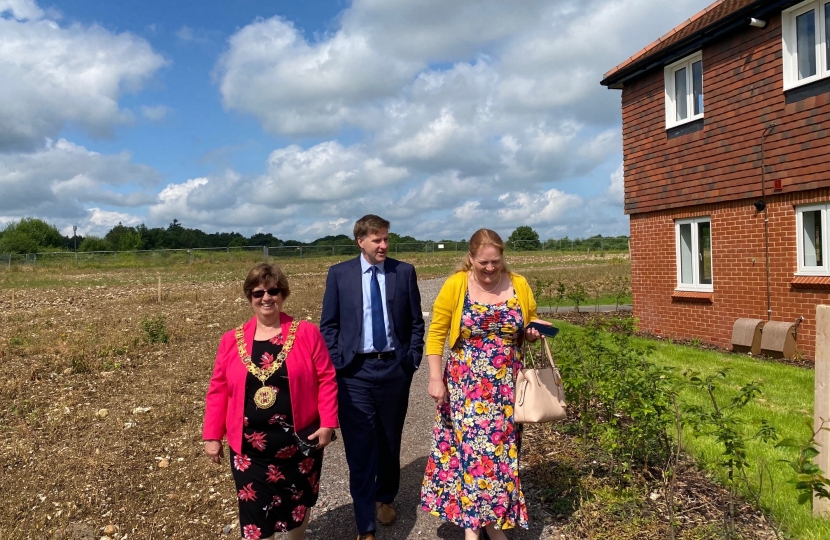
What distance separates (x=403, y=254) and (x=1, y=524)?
46.7 m

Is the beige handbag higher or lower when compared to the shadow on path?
higher

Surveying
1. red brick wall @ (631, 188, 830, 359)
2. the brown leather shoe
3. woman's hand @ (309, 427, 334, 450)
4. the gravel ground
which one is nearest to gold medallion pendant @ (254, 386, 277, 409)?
woman's hand @ (309, 427, 334, 450)

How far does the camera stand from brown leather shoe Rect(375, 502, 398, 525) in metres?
4.21

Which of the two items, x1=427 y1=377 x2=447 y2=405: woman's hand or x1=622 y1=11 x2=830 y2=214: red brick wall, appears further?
x1=622 y1=11 x2=830 y2=214: red brick wall

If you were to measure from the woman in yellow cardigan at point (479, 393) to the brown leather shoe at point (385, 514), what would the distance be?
1.71 feet

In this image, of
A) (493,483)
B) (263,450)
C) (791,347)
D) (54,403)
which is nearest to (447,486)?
(493,483)

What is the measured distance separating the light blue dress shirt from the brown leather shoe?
109cm

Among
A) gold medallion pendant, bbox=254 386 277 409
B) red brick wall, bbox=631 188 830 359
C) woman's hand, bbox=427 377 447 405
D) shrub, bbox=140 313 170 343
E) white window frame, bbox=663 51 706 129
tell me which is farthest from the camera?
shrub, bbox=140 313 170 343

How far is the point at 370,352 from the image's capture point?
Result: 3.98 m

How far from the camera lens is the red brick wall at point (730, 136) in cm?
898

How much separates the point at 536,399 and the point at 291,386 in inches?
52.9

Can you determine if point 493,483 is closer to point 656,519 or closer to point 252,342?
point 656,519

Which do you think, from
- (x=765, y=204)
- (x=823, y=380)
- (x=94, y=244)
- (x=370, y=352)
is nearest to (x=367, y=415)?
(x=370, y=352)

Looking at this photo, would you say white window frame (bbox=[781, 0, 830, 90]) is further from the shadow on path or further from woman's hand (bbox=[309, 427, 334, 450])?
woman's hand (bbox=[309, 427, 334, 450])
